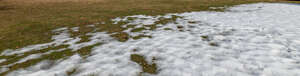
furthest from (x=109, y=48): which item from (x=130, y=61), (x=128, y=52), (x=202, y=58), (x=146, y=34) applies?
(x=202, y=58)

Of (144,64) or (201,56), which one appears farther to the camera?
(201,56)

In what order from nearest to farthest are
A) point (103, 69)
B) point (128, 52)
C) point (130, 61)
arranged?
point (103, 69) < point (130, 61) < point (128, 52)

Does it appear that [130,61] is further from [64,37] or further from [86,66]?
[64,37]

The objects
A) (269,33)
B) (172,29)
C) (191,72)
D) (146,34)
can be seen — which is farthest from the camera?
(172,29)

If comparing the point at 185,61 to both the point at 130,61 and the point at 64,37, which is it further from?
the point at 64,37

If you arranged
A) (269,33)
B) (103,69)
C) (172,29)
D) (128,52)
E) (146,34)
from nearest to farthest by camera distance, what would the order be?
(103,69) → (128,52) → (269,33) → (146,34) → (172,29)

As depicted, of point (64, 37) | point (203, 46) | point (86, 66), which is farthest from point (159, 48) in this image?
point (64, 37)

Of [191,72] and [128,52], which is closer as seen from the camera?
[191,72]

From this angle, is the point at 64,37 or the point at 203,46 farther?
the point at 64,37

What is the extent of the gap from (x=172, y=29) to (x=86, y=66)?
4.62 meters

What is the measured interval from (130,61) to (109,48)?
1.33m

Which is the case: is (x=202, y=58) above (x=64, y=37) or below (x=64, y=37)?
below

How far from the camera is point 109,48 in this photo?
594 centimetres

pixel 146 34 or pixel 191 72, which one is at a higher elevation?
pixel 146 34
